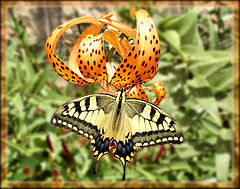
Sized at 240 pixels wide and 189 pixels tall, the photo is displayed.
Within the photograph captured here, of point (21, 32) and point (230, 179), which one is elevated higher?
point (21, 32)

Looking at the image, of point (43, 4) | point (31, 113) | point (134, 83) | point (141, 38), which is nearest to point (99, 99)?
point (134, 83)

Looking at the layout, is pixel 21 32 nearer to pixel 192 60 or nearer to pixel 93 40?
pixel 192 60

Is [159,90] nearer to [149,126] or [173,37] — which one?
[149,126]

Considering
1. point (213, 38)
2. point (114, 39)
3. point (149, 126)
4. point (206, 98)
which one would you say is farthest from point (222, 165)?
point (114, 39)

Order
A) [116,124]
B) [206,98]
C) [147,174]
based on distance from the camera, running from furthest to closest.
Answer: [206,98] < [147,174] < [116,124]

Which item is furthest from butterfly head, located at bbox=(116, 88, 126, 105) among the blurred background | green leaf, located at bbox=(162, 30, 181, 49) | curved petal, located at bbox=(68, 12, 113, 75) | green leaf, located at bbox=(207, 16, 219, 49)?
green leaf, located at bbox=(207, 16, 219, 49)

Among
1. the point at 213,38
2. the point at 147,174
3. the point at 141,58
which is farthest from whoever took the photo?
the point at 213,38

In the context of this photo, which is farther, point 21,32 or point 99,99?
point 21,32
